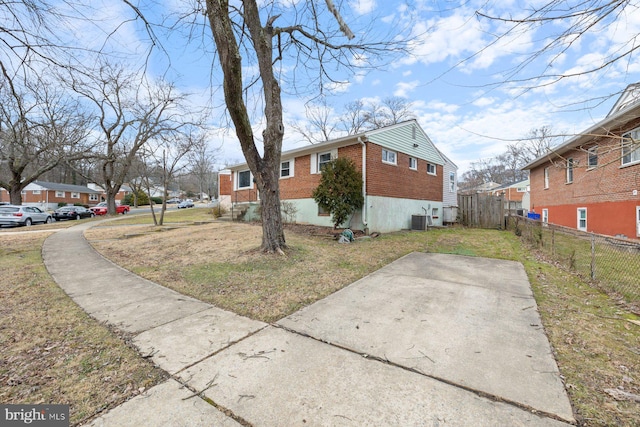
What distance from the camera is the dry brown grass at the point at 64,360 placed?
2033 mm

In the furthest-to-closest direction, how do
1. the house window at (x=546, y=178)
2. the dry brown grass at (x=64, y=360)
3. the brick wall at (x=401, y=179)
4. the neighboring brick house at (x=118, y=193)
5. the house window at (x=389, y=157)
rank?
the neighboring brick house at (x=118, y=193) < the house window at (x=546, y=178) < the house window at (x=389, y=157) < the brick wall at (x=401, y=179) < the dry brown grass at (x=64, y=360)

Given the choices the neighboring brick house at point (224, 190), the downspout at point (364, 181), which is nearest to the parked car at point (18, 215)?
the neighboring brick house at point (224, 190)

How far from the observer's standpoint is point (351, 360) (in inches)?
98.5

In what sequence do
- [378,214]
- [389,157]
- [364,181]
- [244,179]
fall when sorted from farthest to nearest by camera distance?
[244,179]
[389,157]
[378,214]
[364,181]

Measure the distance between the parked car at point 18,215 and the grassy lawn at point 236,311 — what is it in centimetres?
1368

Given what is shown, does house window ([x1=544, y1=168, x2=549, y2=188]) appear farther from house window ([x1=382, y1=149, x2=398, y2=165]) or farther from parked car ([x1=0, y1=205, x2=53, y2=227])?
parked car ([x1=0, y1=205, x2=53, y2=227])

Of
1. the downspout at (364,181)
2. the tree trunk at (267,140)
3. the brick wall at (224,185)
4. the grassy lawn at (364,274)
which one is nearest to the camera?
the grassy lawn at (364,274)

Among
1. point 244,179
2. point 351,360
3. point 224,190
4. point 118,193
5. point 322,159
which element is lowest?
point 351,360

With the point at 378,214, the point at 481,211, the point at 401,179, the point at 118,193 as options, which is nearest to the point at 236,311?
the point at 378,214

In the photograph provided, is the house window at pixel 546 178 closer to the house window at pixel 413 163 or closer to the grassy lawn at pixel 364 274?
the house window at pixel 413 163

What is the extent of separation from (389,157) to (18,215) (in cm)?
2356

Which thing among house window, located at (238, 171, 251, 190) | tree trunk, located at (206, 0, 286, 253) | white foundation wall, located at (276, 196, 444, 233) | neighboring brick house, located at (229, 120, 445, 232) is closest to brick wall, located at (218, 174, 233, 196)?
house window, located at (238, 171, 251, 190)

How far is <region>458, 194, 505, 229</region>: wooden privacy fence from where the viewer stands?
14.4m

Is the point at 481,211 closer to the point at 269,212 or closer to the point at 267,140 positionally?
the point at 269,212
